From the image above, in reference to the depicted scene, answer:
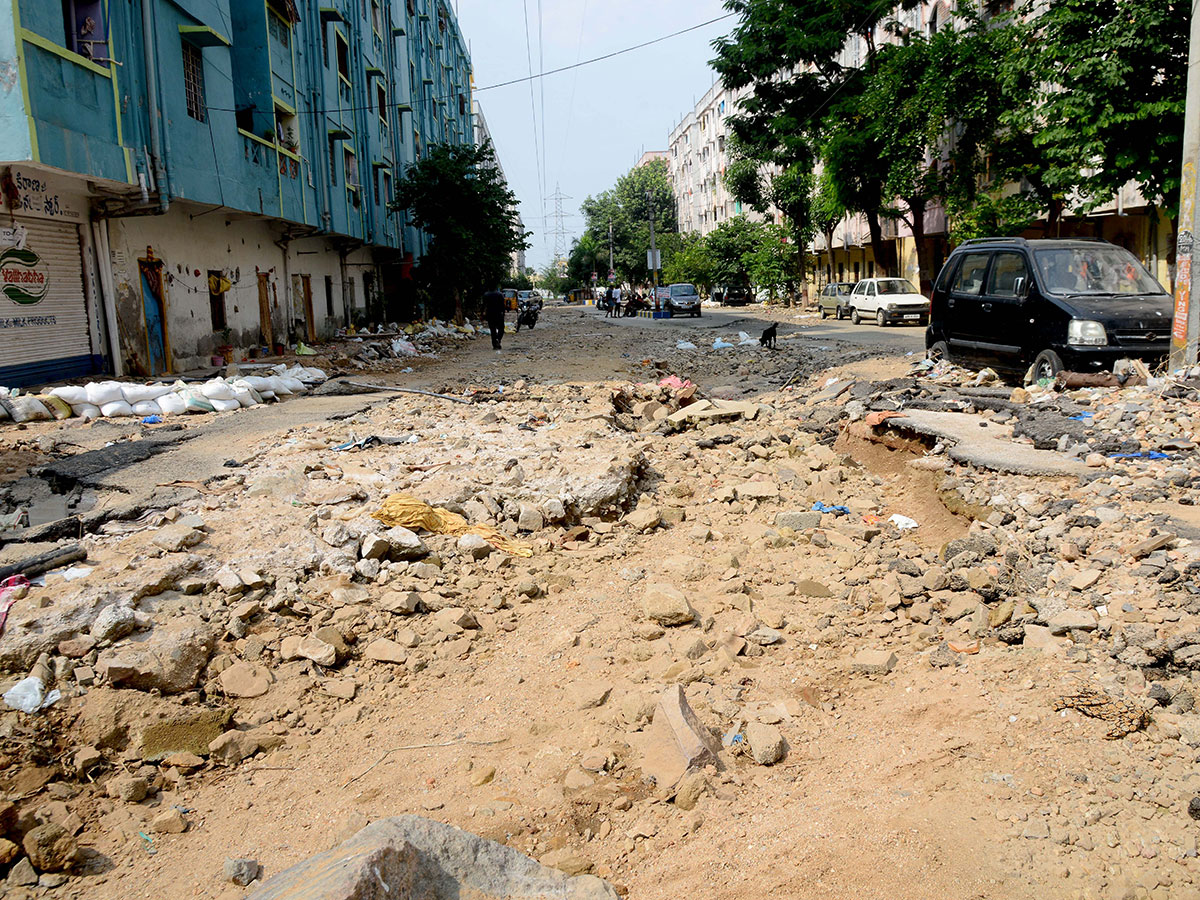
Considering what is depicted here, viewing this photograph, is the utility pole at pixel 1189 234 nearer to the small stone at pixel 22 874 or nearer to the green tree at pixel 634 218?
the small stone at pixel 22 874

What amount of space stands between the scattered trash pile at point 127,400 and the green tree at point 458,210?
733 inches

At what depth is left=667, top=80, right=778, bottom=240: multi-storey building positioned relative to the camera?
68.8m

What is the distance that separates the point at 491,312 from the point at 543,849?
19.4 meters

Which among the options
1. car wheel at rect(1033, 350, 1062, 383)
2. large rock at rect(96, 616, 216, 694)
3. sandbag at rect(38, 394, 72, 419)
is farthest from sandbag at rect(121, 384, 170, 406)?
car wheel at rect(1033, 350, 1062, 383)

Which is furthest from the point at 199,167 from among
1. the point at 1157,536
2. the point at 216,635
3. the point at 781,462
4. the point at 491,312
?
the point at 1157,536

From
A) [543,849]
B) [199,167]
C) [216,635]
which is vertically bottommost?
[543,849]

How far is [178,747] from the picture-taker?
3.47 m

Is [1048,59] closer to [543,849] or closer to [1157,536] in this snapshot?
[1157,536]

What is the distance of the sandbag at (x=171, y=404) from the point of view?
396 inches

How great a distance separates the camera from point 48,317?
1162 centimetres

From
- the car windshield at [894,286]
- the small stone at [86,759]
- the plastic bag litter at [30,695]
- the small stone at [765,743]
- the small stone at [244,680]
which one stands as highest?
the car windshield at [894,286]

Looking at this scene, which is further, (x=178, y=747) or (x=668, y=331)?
(x=668, y=331)

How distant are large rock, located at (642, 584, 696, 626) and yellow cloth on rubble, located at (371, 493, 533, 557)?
3.81 ft

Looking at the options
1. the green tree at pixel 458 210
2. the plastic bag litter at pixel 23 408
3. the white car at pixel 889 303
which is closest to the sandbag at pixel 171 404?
the plastic bag litter at pixel 23 408
